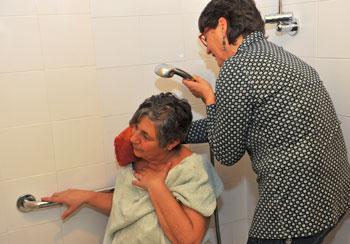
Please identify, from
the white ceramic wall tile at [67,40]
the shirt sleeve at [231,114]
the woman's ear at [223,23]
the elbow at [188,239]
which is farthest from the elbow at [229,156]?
the white ceramic wall tile at [67,40]

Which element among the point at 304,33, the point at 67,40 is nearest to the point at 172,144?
the point at 67,40

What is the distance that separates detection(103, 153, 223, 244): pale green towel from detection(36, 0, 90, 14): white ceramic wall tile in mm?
631

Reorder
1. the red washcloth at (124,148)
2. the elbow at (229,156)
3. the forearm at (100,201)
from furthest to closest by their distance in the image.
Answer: the forearm at (100,201) < the red washcloth at (124,148) < the elbow at (229,156)

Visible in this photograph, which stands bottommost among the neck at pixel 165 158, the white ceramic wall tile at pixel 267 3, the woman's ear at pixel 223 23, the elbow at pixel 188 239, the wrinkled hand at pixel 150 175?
the elbow at pixel 188 239

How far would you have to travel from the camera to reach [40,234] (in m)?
1.55

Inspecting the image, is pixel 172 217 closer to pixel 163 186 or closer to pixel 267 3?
pixel 163 186

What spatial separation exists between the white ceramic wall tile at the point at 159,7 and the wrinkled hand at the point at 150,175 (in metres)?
0.60

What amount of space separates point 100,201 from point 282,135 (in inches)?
30.4

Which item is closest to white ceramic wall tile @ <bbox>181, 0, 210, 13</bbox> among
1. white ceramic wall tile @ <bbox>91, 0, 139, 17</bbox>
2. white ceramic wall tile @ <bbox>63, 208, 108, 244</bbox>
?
white ceramic wall tile @ <bbox>91, 0, 139, 17</bbox>

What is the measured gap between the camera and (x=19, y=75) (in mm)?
1402

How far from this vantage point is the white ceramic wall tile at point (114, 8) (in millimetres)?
1480

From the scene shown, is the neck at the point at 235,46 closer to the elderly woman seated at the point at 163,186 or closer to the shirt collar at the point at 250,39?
the shirt collar at the point at 250,39

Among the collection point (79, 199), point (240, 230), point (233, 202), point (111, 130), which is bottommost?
point (240, 230)

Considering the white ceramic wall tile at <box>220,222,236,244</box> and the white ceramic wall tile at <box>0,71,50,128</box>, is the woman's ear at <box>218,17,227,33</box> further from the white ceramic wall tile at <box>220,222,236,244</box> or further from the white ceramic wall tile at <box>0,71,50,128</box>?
the white ceramic wall tile at <box>220,222,236,244</box>
